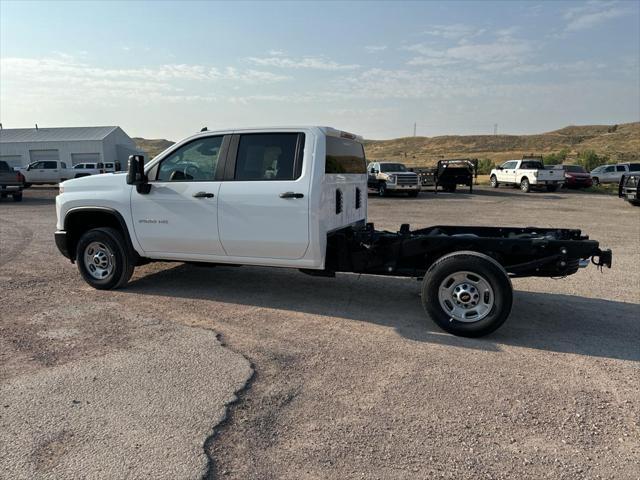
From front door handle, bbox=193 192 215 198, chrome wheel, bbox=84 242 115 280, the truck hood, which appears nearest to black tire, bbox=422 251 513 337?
front door handle, bbox=193 192 215 198

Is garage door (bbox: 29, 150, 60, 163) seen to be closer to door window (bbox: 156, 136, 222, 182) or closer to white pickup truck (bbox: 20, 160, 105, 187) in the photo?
white pickup truck (bbox: 20, 160, 105, 187)

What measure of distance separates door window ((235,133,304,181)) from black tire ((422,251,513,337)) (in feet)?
5.97

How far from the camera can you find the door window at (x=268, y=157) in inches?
222

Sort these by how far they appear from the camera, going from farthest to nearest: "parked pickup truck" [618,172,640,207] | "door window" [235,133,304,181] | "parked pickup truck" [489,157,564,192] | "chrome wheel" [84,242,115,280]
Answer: "parked pickup truck" [489,157,564,192] → "parked pickup truck" [618,172,640,207] → "chrome wheel" [84,242,115,280] → "door window" [235,133,304,181]

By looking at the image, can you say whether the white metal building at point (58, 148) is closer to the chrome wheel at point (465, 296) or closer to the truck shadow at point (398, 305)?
the truck shadow at point (398, 305)

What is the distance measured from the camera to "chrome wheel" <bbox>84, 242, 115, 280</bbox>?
21.9 feet

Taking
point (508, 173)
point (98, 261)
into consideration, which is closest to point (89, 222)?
point (98, 261)

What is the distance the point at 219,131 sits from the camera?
5.99m

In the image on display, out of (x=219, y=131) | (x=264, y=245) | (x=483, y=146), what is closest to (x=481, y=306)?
(x=264, y=245)

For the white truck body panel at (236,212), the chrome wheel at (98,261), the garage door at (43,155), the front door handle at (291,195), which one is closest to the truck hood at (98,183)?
the white truck body panel at (236,212)

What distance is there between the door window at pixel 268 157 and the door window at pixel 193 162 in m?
0.33

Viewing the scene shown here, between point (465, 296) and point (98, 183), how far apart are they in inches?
188

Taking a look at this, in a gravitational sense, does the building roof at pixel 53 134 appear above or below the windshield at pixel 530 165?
above

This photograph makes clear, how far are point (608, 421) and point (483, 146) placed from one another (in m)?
106
